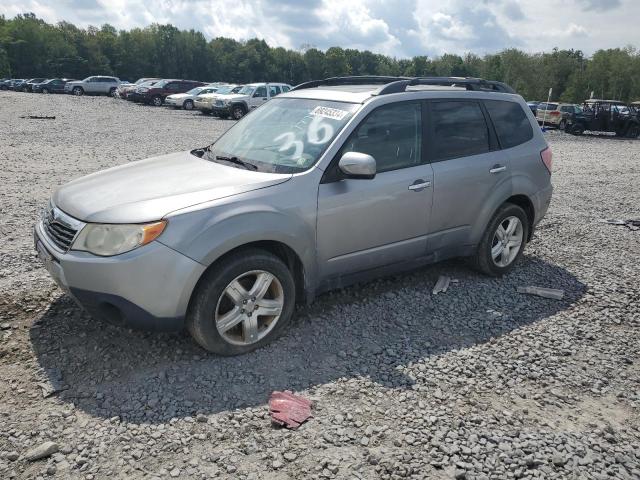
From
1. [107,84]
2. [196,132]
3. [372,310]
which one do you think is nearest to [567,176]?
[372,310]

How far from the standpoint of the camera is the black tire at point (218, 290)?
3.40m

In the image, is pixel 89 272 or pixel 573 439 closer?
pixel 573 439

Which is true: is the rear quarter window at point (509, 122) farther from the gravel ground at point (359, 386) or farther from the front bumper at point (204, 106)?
the front bumper at point (204, 106)

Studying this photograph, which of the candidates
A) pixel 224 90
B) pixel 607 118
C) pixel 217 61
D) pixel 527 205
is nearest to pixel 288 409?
pixel 527 205

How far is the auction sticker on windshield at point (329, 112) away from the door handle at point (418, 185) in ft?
2.61

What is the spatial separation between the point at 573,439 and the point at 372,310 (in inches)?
74.2

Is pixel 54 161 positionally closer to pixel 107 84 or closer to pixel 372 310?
pixel 372 310

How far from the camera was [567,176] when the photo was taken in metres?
12.4

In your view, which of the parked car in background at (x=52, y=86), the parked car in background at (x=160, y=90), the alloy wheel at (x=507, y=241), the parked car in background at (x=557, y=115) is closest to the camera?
the alloy wheel at (x=507, y=241)

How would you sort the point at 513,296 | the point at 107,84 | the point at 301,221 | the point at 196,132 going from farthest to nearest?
the point at 107,84, the point at 196,132, the point at 513,296, the point at 301,221

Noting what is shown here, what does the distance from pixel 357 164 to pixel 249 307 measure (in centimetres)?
125

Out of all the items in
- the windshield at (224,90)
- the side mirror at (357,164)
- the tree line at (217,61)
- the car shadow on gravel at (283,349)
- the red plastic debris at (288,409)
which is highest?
the tree line at (217,61)

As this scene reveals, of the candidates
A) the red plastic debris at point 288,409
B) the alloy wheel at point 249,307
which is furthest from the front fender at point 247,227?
the red plastic debris at point 288,409

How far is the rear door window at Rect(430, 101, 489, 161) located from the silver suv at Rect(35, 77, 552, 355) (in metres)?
0.01
